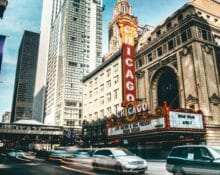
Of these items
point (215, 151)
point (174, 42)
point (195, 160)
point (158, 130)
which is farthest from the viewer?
point (174, 42)

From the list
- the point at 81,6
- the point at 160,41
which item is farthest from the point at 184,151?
the point at 81,6

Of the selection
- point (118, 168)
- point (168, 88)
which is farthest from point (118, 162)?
point (168, 88)

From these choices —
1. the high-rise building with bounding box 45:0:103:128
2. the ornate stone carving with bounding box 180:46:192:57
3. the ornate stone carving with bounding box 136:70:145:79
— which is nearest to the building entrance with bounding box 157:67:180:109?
the ornate stone carving with bounding box 180:46:192:57

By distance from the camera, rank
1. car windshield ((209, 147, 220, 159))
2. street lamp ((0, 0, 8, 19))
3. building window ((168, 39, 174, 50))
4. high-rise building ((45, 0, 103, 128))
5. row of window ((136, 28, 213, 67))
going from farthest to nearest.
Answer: high-rise building ((45, 0, 103, 128))
building window ((168, 39, 174, 50))
row of window ((136, 28, 213, 67))
street lamp ((0, 0, 8, 19))
car windshield ((209, 147, 220, 159))

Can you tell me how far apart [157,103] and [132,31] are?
13.2m

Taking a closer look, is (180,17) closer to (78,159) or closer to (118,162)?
(78,159)

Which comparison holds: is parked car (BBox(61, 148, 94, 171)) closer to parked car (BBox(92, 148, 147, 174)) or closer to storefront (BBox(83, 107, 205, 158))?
parked car (BBox(92, 148, 147, 174))

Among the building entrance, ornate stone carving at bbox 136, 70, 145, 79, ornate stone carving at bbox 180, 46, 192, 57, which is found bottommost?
the building entrance

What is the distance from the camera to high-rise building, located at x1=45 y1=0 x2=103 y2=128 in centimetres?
9512

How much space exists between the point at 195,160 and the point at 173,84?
81.4 feet

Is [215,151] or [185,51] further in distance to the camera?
[185,51]

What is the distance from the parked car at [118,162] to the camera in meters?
14.9

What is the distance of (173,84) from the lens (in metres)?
35.3

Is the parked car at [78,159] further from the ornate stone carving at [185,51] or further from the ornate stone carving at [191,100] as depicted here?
the ornate stone carving at [185,51]
